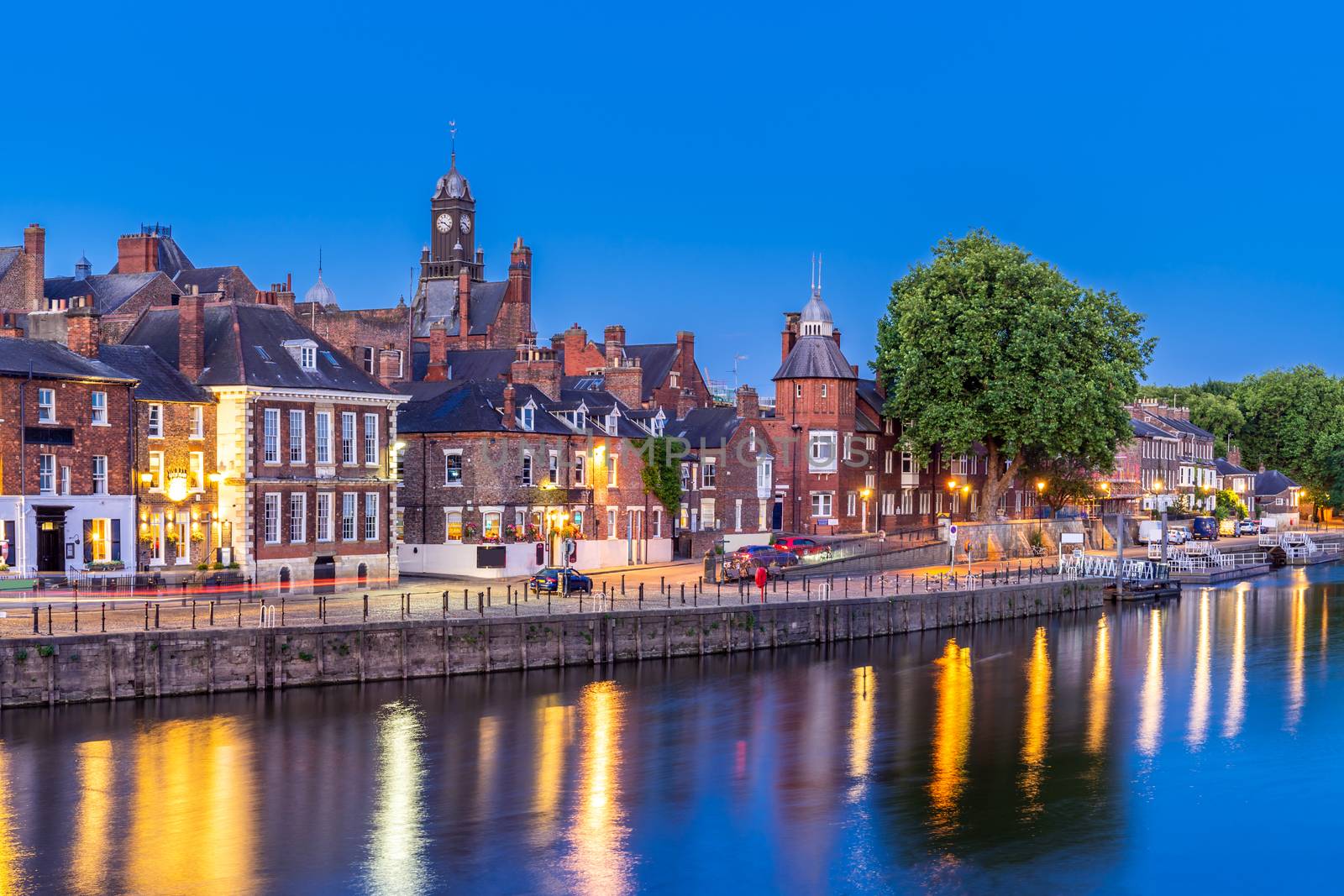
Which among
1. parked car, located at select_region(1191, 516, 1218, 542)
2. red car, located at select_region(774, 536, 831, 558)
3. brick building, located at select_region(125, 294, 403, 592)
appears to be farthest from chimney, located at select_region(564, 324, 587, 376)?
parked car, located at select_region(1191, 516, 1218, 542)

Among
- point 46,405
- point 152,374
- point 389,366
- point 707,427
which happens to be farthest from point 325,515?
point 707,427

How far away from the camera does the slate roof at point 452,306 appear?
4843 inches

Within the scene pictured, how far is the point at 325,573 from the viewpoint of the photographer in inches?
2618

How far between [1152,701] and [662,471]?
31573mm

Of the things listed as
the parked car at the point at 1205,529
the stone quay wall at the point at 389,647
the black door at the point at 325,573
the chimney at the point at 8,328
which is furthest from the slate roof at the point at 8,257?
the parked car at the point at 1205,529

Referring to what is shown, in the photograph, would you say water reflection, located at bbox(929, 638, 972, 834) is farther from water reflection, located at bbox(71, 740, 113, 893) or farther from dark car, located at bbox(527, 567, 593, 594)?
water reflection, located at bbox(71, 740, 113, 893)

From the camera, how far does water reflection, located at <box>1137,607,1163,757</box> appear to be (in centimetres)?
4981

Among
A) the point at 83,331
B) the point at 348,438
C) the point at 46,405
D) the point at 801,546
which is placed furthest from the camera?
the point at 801,546

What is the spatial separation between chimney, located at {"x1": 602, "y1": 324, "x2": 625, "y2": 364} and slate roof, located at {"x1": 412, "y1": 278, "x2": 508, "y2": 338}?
2457 centimetres

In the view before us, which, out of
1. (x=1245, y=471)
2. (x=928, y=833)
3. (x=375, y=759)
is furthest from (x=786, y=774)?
(x=1245, y=471)

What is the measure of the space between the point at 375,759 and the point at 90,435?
21.6 meters

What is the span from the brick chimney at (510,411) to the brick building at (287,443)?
5.61 meters

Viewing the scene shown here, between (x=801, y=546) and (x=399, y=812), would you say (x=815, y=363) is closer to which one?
(x=801, y=546)

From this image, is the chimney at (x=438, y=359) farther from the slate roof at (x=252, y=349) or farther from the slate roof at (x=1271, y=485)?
the slate roof at (x=1271, y=485)
